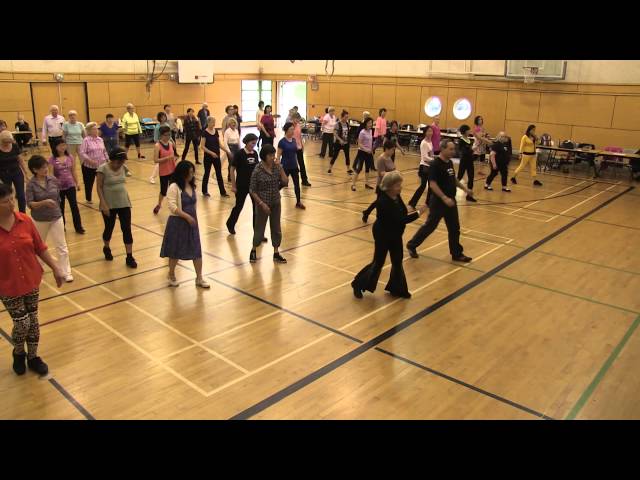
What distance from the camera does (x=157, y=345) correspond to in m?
6.13

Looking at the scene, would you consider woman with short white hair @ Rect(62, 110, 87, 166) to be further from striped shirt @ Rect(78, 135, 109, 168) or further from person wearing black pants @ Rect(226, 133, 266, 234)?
person wearing black pants @ Rect(226, 133, 266, 234)

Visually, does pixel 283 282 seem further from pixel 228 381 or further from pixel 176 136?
pixel 176 136

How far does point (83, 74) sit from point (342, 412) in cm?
2236

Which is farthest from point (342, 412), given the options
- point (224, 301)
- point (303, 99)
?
point (303, 99)

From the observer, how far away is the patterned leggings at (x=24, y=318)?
16.6ft

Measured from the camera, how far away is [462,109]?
75.0 ft

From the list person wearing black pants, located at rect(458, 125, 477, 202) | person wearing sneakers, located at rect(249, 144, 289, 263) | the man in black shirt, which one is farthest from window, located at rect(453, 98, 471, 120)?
person wearing sneakers, located at rect(249, 144, 289, 263)

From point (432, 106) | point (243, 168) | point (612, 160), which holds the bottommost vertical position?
point (612, 160)

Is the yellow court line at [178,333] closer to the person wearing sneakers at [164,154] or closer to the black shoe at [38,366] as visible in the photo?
the black shoe at [38,366]

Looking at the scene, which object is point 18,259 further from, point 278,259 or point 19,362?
point 278,259

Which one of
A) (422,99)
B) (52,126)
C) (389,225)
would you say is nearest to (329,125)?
(422,99)

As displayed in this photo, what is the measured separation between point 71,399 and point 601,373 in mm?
5431

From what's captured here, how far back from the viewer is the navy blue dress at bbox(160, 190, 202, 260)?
7273 millimetres

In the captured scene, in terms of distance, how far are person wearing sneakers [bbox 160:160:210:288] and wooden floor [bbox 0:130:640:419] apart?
0.65 m
